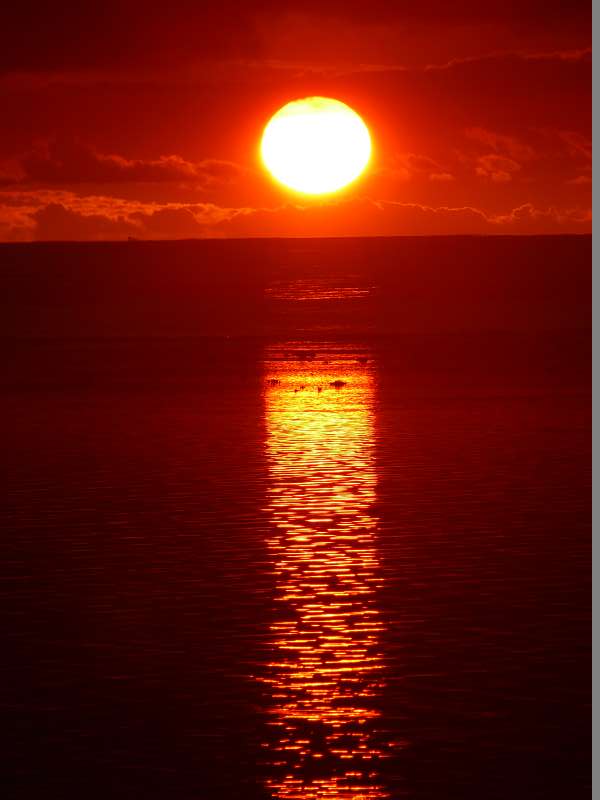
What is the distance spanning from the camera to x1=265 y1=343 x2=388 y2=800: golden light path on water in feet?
71.7

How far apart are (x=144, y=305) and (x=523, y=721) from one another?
516 feet

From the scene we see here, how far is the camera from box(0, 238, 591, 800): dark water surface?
22.3m

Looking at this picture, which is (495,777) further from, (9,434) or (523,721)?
(9,434)

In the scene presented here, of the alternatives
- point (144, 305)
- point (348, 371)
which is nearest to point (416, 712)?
point (348, 371)

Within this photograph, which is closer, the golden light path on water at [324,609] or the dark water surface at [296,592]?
the golden light path on water at [324,609]

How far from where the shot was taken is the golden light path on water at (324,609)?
21859 millimetres

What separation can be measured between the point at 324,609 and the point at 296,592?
1.51 meters

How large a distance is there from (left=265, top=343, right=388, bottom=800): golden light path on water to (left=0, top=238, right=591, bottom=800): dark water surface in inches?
2.9

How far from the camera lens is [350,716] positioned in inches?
933

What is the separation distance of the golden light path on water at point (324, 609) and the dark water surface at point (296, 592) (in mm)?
74

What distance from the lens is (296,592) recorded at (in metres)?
32.0

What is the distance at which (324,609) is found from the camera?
3058 cm

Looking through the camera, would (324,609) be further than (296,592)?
No

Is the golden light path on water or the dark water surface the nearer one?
the golden light path on water
